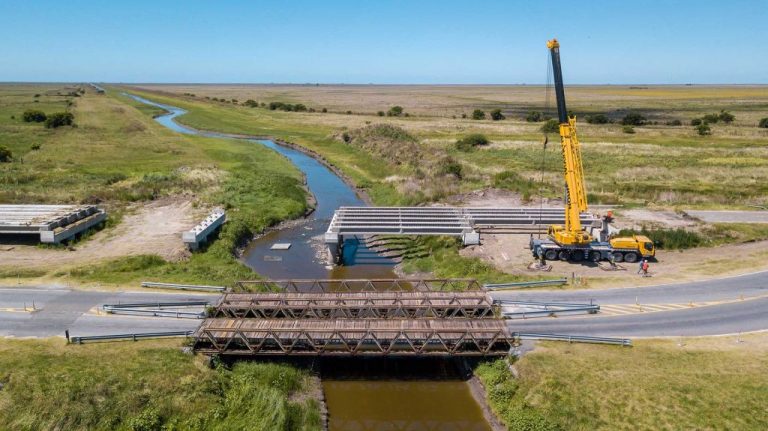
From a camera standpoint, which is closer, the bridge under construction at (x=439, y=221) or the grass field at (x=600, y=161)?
the bridge under construction at (x=439, y=221)

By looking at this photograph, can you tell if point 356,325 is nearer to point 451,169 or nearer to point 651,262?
point 651,262

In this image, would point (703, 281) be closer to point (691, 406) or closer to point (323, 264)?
point (691, 406)

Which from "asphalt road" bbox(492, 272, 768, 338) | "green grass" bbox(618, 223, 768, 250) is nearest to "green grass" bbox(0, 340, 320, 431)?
"asphalt road" bbox(492, 272, 768, 338)

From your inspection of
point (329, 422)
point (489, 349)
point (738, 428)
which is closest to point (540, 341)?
point (489, 349)

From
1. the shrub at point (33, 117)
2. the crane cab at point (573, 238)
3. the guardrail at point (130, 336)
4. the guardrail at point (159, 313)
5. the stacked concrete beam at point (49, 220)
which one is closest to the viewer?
the guardrail at point (130, 336)

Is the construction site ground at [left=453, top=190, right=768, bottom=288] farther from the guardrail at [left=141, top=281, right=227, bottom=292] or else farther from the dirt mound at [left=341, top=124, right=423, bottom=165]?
the dirt mound at [left=341, top=124, right=423, bottom=165]

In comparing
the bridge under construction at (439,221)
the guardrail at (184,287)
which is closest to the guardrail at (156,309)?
the guardrail at (184,287)

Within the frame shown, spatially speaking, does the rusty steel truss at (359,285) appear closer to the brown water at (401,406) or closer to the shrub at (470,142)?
→ the brown water at (401,406)
